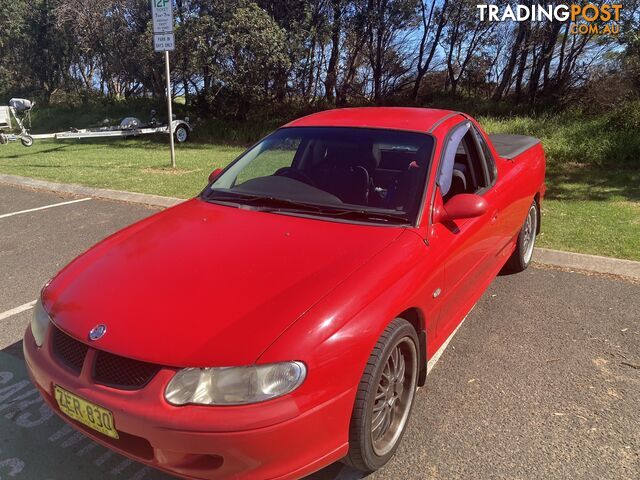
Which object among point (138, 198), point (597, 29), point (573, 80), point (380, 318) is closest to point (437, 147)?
point (380, 318)

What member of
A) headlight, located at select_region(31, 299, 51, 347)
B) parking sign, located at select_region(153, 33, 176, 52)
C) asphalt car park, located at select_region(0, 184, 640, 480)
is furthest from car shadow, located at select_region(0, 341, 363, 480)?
parking sign, located at select_region(153, 33, 176, 52)

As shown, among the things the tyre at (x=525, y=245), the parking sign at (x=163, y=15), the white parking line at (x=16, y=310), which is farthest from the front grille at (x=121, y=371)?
the parking sign at (x=163, y=15)

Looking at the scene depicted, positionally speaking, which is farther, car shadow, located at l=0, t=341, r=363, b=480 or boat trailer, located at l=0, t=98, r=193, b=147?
boat trailer, located at l=0, t=98, r=193, b=147

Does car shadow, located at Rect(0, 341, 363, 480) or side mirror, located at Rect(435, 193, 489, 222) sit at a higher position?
side mirror, located at Rect(435, 193, 489, 222)

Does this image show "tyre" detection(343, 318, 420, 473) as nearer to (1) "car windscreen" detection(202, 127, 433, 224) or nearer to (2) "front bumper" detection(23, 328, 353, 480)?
(2) "front bumper" detection(23, 328, 353, 480)

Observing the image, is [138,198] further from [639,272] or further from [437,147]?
[639,272]

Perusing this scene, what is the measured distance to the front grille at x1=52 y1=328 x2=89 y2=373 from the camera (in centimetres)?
211

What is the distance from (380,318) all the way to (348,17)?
1728 centimetres

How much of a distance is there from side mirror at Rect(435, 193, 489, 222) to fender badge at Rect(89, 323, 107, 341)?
69.6 inches

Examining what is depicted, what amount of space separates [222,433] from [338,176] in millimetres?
1807

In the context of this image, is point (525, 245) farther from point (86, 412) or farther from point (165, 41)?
point (165, 41)

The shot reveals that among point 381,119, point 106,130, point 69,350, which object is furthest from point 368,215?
point 106,130

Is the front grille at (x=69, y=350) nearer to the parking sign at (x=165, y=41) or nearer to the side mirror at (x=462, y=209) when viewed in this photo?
the side mirror at (x=462, y=209)

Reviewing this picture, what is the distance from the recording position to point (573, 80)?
51.0 feet
